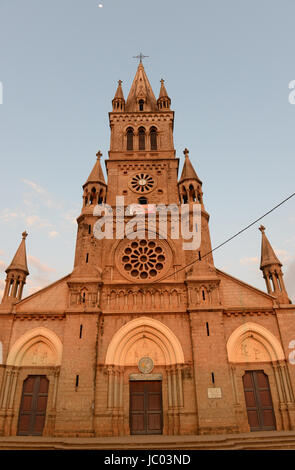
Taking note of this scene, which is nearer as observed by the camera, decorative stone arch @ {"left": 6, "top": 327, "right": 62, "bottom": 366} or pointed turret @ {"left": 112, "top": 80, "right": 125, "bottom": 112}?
decorative stone arch @ {"left": 6, "top": 327, "right": 62, "bottom": 366}

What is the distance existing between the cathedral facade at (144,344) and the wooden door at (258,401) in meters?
0.06

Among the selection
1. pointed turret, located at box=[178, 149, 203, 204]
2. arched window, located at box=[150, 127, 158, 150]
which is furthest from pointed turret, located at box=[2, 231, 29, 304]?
arched window, located at box=[150, 127, 158, 150]

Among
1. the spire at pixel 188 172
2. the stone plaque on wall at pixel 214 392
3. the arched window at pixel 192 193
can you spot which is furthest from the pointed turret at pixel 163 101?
the stone plaque on wall at pixel 214 392

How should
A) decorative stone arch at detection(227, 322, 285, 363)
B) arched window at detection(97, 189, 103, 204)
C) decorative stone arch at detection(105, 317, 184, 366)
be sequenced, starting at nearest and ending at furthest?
decorative stone arch at detection(105, 317, 184, 366)
decorative stone arch at detection(227, 322, 285, 363)
arched window at detection(97, 189, 103, 204)

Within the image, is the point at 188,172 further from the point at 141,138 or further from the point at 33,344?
the point at 33,344

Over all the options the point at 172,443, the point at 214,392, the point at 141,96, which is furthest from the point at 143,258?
the point at 141,96

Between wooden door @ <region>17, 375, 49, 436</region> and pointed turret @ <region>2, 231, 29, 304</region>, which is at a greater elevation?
pointed turret @ <region>2, 231, 29, 304</region>

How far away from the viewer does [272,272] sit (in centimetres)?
2325

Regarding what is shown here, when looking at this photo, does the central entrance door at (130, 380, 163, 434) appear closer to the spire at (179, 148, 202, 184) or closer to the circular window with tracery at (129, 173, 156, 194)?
the circular window with tracery at (129, 173, 156, 194)

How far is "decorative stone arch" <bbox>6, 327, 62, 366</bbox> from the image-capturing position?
2033cm

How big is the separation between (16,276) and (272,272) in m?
18.8

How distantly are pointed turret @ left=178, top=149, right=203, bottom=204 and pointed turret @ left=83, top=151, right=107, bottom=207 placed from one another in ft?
22.0
